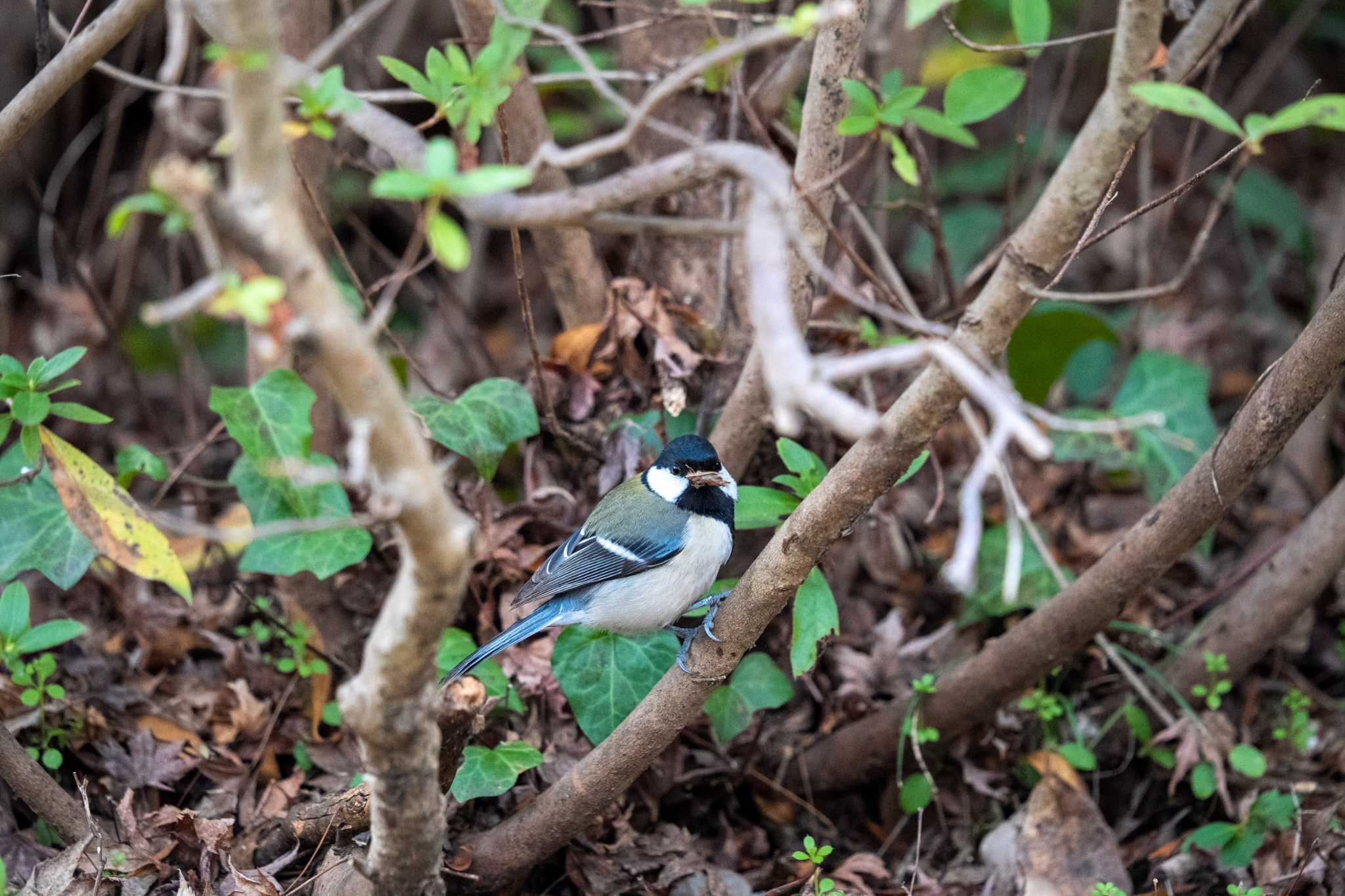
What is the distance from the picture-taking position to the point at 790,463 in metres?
2.69

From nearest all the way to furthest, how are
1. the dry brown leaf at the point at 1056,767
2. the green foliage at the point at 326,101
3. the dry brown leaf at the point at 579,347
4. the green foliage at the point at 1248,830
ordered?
the green foliage at the point at 326,101, the green foliage at the point at 1248,830, the dry brown leaf at the point at 1056,767, the dry brown leaf at the point at 579,347

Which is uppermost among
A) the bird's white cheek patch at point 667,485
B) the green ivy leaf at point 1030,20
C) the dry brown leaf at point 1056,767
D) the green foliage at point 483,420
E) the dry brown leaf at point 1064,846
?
the green ivy leaf at point 1030,20

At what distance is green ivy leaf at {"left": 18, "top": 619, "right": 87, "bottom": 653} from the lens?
2.65m

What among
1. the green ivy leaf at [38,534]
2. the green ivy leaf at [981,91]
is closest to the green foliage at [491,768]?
the green ivy leaf at [38,534]

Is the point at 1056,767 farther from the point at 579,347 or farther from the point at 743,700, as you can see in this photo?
the point at 579,347

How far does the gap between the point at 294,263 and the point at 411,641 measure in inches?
25.5

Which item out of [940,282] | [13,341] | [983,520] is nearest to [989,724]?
[983,520]

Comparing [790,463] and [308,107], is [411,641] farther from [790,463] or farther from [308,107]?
[790,463]

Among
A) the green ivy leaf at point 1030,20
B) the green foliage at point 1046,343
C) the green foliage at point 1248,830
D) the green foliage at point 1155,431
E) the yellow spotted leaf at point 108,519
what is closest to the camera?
the green ivy leaf at point 1030,20

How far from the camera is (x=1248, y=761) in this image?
311 centimetres

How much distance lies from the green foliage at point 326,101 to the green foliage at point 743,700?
1.78m

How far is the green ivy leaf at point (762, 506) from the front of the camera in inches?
108

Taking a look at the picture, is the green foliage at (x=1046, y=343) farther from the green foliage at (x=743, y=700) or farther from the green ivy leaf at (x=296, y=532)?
the green ivy leaf at (x=296, y=532)

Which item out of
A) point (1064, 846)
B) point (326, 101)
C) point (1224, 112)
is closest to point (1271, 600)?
point (1064, 846)
